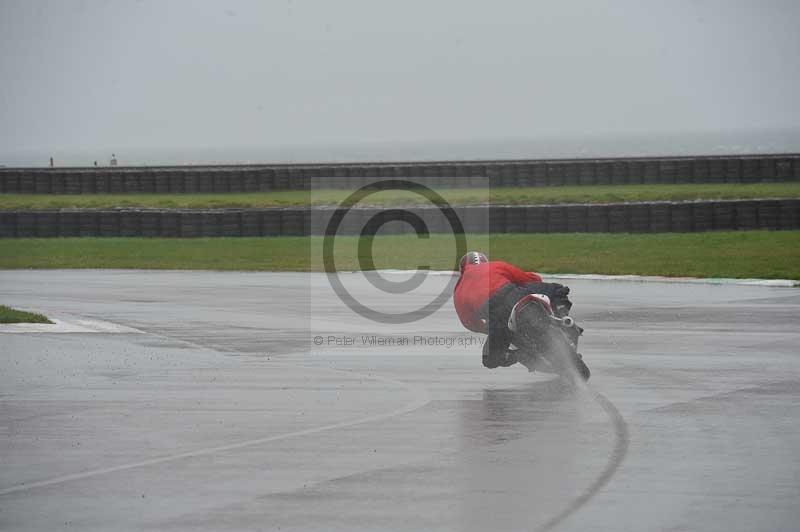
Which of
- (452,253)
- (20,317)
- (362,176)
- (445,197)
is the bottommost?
(452,253)

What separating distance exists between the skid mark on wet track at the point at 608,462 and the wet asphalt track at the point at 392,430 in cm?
2

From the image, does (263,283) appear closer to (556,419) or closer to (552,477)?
(556,419)

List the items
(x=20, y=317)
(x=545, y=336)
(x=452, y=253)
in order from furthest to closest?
(x=452, y=253), (x=20, y=317), (x=545, y=336)

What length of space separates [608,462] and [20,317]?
10534mm

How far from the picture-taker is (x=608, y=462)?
8.26m

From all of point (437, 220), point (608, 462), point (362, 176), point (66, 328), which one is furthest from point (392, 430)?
point (362, 176)

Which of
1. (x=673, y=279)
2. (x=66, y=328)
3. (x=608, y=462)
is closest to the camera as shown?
(x=608, y=462)

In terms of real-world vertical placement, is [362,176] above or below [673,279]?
above

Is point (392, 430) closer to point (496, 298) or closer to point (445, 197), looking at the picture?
point (496, 298)

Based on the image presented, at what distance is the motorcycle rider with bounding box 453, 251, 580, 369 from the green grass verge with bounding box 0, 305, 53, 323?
277 inches

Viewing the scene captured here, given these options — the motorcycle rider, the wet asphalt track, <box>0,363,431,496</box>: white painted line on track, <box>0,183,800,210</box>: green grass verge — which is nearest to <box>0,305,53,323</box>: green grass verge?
the wet asphalt track

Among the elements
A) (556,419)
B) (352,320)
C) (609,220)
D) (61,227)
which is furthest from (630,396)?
(61,227)

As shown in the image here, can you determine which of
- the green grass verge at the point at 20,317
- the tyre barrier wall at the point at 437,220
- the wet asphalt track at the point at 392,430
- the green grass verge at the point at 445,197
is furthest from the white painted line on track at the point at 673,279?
the green grass verge at the point at 445,197

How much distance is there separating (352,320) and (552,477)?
30.9ft
